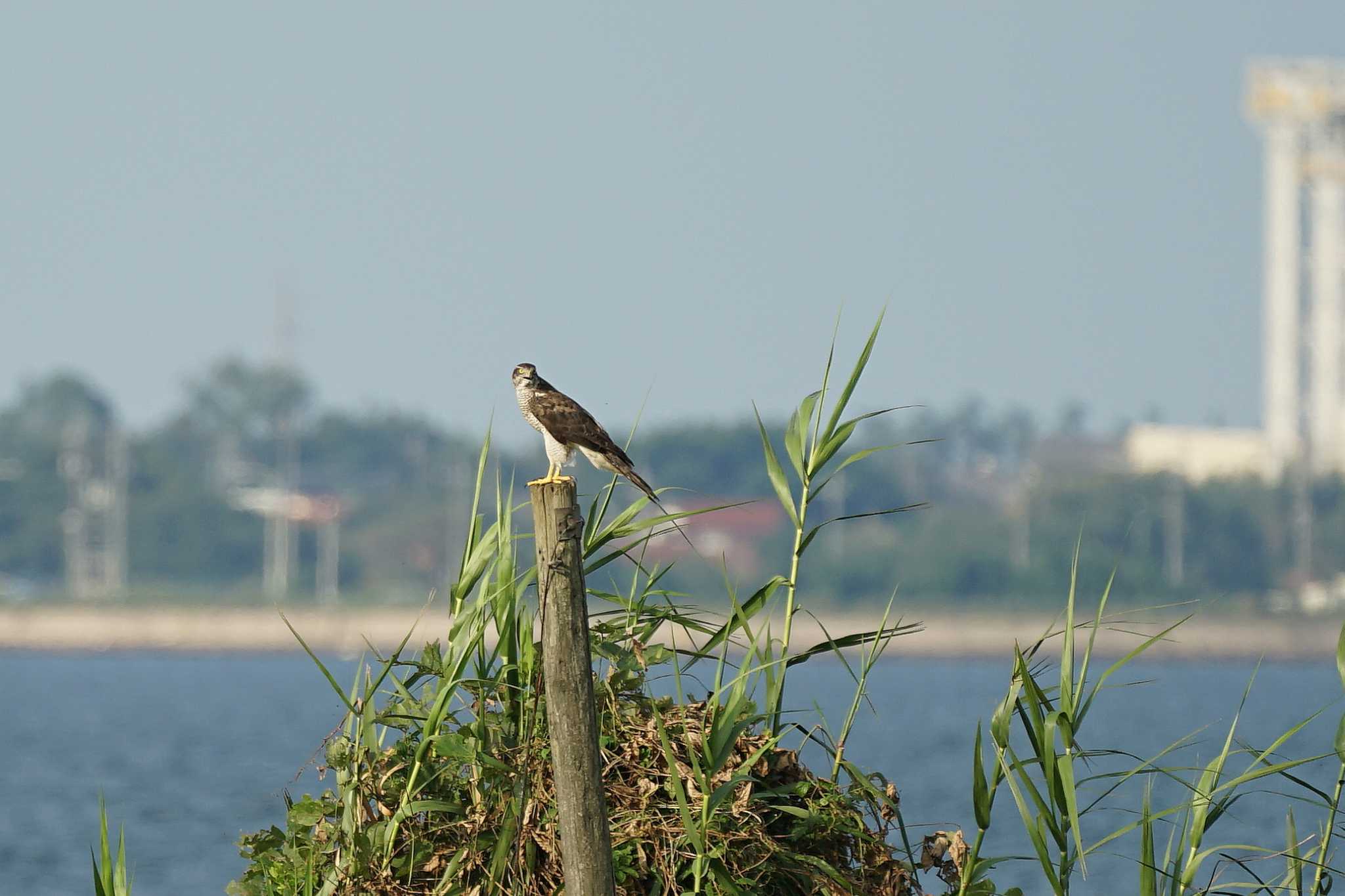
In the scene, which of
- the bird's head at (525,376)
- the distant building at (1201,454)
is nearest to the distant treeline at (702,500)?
the distant building at (1201,454)

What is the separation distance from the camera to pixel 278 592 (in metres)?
120

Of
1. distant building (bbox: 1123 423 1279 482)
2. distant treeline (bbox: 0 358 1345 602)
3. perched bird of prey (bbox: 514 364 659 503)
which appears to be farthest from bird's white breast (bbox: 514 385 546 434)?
distant building (bbox: 1123 423 1279 482)

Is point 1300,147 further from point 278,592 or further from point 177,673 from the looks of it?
point 177,673

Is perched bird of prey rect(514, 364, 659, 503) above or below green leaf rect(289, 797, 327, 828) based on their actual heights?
above

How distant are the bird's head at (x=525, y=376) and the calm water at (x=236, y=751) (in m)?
1.75

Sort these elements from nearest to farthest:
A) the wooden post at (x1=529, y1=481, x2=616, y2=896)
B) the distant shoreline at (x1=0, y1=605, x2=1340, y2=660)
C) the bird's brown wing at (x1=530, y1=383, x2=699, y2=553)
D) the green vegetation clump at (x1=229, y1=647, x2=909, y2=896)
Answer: the wooden post at (x1=529, y1=481, x2=616, y2=896) → the green vegetation clump at (x1=229, y1=647, x2=909, y2=896) → the bird's brown wing at (x1=530, y1=383, x2=699, y2=553) → the distant shoreline at (x1=0, y1=605, x2=1340, y2=660)

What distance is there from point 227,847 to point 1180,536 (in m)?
96.3

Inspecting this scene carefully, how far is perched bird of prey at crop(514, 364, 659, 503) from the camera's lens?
7266 mm

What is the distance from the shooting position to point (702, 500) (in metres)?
129

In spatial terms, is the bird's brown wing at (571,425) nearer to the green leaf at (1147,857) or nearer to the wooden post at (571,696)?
the wooden post at (571,696)

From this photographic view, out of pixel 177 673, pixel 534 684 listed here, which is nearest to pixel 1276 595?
pixel 177 673

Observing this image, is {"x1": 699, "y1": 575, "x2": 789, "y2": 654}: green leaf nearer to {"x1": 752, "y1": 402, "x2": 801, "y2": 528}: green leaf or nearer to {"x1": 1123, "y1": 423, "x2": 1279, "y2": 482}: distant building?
{"x1": 752, "y1": 402, "x2": 801, "y2": 528}: green leaf

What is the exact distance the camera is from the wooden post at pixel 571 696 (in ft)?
17.3

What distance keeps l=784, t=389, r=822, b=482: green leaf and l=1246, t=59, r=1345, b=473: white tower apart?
106 m
